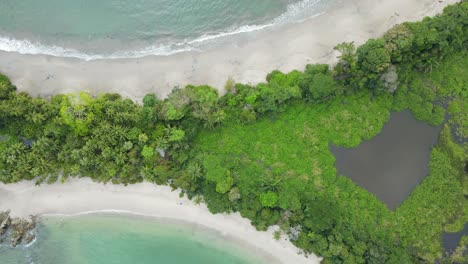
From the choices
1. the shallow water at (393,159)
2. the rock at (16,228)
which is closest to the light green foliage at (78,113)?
the rock at (16,228)

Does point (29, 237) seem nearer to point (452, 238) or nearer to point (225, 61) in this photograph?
point (225, 61)

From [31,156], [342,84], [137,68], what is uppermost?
[137,68]

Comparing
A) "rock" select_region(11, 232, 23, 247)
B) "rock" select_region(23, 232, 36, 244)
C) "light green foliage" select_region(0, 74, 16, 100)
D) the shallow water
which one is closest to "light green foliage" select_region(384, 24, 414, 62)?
the shallow water

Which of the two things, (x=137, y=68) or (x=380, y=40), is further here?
(x=137, y=68)

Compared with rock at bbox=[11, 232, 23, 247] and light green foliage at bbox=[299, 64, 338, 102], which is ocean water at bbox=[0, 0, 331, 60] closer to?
light green foliage at bbox=[299, 64, 338, 102]

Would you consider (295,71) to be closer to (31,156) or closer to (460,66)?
(460,66)

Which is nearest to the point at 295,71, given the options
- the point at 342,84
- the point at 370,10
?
the point at 342,84

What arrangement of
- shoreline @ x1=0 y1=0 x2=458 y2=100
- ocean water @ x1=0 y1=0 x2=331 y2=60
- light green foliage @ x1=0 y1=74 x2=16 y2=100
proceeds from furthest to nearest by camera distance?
ocean water @ x1=0 y1=0 x2=331 y2=60 < shoreline @ x1=0 y1=0 x2=458 y2=100 < light green foliage @ x1=0 y1=74 x2=16 y2=100
